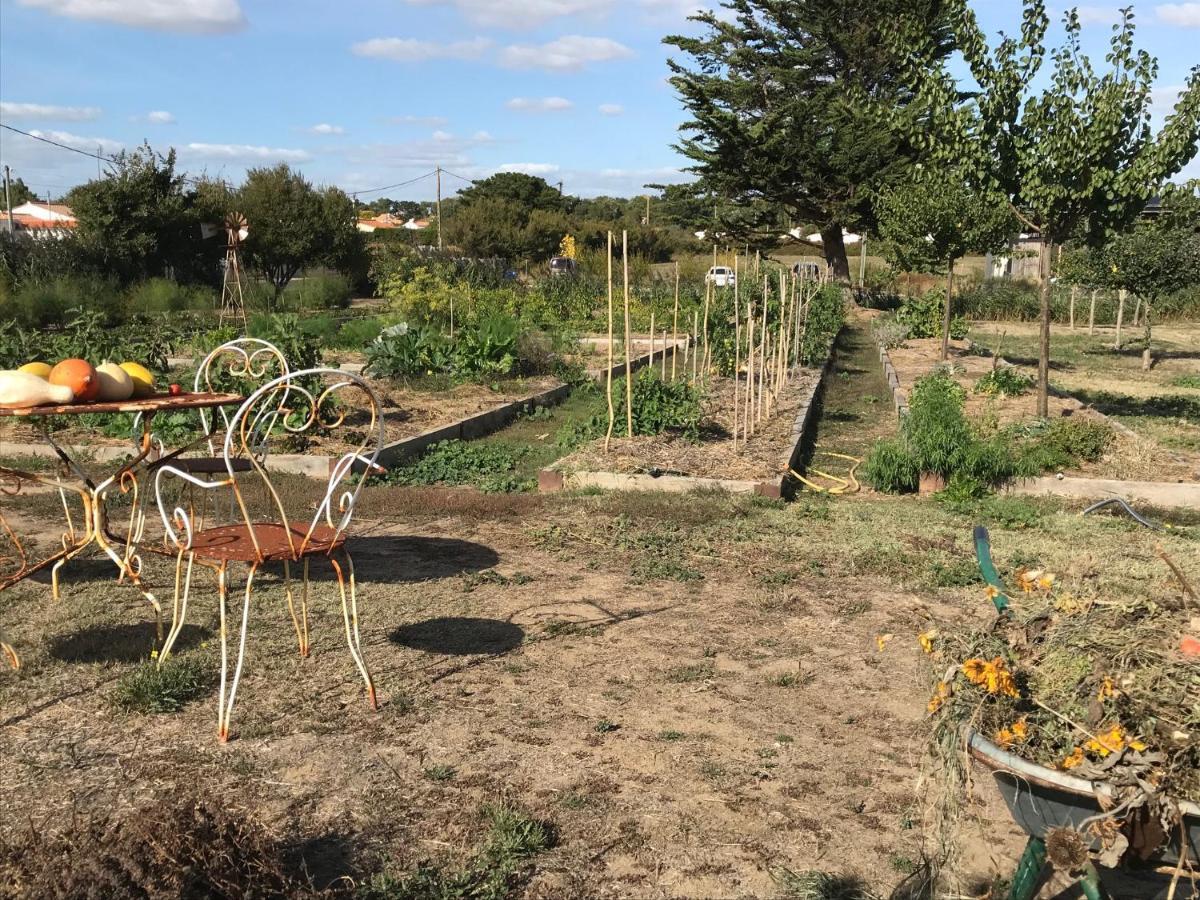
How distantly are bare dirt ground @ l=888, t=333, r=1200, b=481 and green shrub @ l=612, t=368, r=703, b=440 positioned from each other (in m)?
2.98

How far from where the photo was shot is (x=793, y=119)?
31406 mm

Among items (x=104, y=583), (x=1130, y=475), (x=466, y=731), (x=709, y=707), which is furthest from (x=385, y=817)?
(x=1130, y=475)

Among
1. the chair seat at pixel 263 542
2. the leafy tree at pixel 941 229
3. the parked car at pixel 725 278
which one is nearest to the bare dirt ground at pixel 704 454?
the parked car at pixel 725 278

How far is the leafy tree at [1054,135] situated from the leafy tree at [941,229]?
14.7ft

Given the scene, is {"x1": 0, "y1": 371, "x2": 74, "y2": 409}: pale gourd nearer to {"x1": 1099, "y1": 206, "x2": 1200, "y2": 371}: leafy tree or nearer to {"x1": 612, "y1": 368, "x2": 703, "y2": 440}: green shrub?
{"x1": 612, "y1": 368, "x2": 703, "y2": 440}: green shrub

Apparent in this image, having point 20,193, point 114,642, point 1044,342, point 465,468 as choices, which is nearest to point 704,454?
point 465,468

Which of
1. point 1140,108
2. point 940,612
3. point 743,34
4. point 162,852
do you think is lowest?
point 940,612

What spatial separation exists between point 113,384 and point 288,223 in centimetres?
3085

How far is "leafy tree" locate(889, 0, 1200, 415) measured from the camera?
9.61m

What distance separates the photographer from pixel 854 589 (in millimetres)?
5648

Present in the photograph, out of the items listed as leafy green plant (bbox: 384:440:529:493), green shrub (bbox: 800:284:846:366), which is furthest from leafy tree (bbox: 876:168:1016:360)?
leafy green plant (bbox: 384:440:529:493)

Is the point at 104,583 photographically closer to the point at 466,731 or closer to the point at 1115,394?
the point at 466,731

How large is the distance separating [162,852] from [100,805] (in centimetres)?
100

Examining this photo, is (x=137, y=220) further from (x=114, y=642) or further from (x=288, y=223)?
(x=114, y=642)
